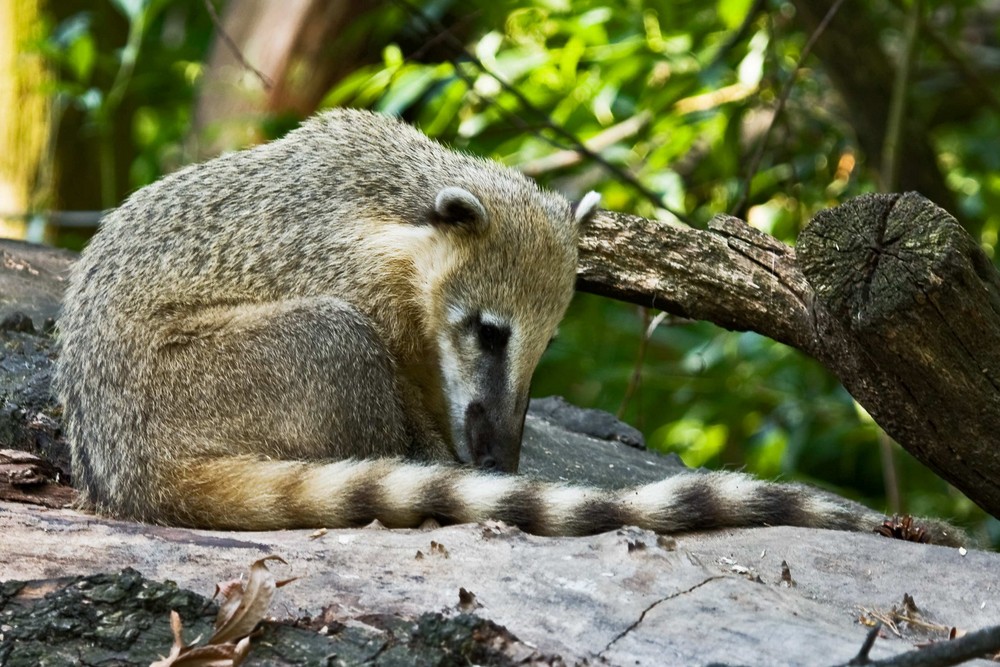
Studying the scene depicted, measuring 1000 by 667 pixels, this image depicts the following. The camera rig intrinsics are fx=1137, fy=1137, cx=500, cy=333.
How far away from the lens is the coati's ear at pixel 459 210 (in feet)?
16.8

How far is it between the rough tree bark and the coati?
0.48 meters

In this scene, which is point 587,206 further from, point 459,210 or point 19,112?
point 19,112

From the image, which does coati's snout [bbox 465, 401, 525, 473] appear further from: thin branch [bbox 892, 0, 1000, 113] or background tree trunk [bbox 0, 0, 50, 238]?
background tree trunk [bbox 0, 0, 50, 238]

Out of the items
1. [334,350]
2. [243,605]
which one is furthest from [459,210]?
[243,605]

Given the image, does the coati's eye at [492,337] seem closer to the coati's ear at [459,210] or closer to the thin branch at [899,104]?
the coati's ear at [459,210]

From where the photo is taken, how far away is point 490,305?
512 centimetres

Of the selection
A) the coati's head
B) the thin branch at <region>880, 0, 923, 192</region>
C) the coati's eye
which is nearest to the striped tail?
the coati's head

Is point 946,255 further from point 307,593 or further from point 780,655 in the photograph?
point 307,593

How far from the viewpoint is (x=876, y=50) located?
26.1ft

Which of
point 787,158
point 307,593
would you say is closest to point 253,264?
point 307,593

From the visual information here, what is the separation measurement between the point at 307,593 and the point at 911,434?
2523 millimetres

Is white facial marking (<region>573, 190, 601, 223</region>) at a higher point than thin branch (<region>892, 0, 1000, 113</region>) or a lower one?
lower

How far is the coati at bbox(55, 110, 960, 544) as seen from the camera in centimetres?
430

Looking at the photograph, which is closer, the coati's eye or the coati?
the coati
